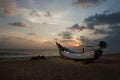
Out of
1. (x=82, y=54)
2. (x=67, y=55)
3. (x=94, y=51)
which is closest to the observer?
(x=94, y=51)

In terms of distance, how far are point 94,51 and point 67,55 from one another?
9.81m

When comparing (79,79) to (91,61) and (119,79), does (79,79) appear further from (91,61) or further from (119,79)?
(91,61)

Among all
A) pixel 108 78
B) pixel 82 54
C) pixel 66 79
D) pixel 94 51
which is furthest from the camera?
pixel 82 54

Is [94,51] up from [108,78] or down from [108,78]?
up

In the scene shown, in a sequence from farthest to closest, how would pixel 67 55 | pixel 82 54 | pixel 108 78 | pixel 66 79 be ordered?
pixel 67 55 → pixel 82 54 → pixel 108 78 → pixel 66 79

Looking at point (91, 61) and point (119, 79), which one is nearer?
point (119, 79)

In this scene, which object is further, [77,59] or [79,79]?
[77,59]

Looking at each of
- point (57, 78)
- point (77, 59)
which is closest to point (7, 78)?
point (57, 78)

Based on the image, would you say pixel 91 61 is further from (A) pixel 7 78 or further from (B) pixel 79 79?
(A) pixel 7 78

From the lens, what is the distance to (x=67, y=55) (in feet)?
126

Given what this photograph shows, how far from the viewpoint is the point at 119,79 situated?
14805mm

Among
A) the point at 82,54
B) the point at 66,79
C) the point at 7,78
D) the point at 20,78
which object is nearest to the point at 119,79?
the point at 66,79

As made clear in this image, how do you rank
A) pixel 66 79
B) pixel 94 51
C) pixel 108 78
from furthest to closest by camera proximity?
Answer: pixel 94 51, pixel 108 78, pixel 66 79

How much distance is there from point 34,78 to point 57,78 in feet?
6.94
